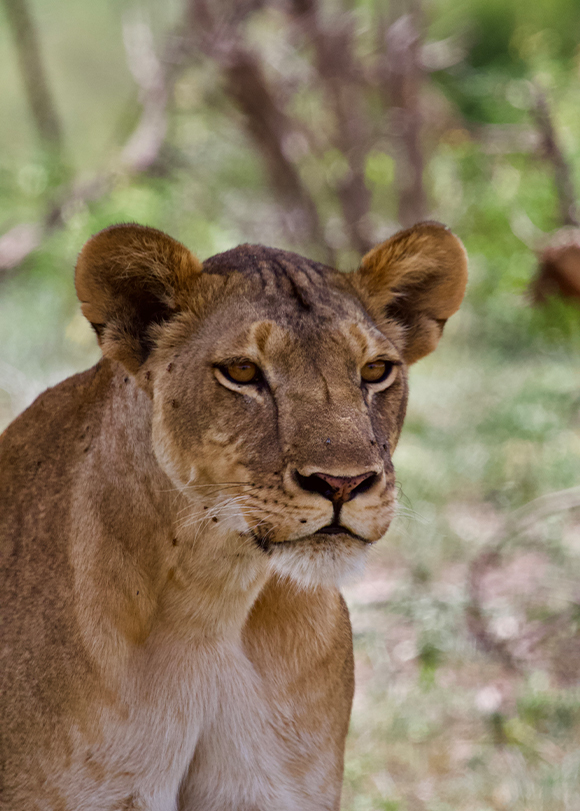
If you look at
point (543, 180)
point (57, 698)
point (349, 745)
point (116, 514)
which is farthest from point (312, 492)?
point (543, 180)

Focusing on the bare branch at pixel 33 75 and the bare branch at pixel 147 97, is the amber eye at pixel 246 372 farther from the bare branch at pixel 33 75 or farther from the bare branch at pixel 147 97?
the bare branch at pixel 33 75

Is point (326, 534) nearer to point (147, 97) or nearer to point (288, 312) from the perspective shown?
point (288, 312)

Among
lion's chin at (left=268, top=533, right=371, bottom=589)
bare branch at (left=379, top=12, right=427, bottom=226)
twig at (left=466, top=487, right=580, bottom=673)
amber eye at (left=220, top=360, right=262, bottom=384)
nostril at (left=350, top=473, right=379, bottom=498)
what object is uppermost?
amber eye at (left=220, top=360, right=262, bottom=384)

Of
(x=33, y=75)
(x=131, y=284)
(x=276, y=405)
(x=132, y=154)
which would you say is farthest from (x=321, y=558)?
(x=33, y=75)

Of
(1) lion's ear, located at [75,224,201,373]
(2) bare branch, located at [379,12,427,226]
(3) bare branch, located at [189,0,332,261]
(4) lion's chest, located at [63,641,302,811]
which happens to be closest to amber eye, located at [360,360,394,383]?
(1) lion's ear, located at [75,224,201,373]

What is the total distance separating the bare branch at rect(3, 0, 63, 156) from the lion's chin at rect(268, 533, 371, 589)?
12425mm

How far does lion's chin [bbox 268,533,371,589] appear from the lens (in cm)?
181

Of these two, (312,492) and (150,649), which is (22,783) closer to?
(150,649)

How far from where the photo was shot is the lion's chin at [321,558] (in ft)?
5.93

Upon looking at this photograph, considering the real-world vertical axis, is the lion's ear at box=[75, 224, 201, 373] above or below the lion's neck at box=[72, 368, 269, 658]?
above

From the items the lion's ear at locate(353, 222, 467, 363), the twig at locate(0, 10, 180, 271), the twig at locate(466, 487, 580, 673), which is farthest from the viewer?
the twig at locate(0, 10, 180, 271)

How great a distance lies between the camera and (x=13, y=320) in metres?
9.25

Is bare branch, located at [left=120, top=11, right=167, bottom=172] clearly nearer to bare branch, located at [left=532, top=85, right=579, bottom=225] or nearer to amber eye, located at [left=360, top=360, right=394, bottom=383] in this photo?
bare branch, located at [left=532, top=85, right=579, bottom=225]

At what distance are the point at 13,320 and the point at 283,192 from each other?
3.16 meters
